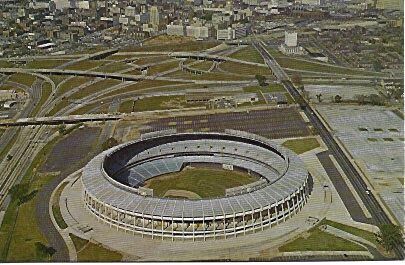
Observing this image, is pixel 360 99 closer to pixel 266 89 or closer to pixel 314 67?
pixel 266 89

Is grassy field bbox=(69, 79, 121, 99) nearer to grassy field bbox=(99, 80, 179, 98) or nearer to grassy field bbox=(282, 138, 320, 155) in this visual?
grassy field bbox=(99, 80, 179, 98)

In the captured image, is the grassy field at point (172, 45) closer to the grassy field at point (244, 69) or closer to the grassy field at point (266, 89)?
the grassy field at point (244, 69)

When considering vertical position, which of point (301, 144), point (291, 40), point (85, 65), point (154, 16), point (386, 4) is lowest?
point (301, 144)

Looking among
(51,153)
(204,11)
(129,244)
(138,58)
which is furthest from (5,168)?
(204,11)

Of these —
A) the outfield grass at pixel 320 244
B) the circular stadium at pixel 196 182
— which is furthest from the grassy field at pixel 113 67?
the outfield grass at pixel 320 244

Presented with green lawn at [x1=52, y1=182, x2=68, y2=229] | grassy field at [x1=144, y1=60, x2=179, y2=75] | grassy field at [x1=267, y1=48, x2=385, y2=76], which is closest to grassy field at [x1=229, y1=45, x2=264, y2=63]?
grassy field at [x1=267, y1=48, x2=385, y2=76]

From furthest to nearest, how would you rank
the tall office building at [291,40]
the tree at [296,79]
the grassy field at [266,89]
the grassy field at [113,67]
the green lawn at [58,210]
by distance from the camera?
the tall office building at [291,40] < the grassy field at [113,67] < the tree at [296,79] < the grassy field at [266,89] < the green lawn at [58,210]

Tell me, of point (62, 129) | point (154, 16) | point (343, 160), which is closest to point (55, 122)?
point (62, 129)
